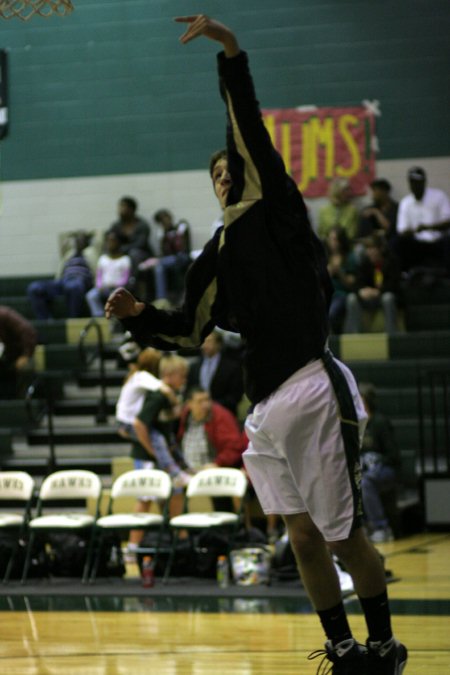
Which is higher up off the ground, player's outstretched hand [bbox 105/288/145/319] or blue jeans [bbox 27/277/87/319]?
player's outstretched hand [bbox 105/288/145/319]

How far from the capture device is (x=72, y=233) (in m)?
14.4

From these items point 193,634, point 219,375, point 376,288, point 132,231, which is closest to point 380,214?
point 376,288

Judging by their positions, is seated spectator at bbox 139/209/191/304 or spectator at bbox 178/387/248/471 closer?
spectator at bbox 178/387/248/471

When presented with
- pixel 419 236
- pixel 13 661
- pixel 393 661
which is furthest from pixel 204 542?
pixel 419 236

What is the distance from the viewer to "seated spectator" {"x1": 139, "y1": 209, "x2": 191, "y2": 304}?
13.3 m

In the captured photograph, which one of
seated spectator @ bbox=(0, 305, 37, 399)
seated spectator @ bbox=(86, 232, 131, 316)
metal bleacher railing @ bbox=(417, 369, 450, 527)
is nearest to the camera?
metal bleacher railing @ bbox=(417, 369, 450, 527)

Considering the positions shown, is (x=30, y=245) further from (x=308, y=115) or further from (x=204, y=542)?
(x=204, y=542)

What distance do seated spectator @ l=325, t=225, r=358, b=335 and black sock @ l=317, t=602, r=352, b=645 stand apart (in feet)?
26.7

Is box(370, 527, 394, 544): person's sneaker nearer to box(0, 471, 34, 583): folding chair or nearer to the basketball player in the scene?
box(0, 471, 34, 583): folding chair

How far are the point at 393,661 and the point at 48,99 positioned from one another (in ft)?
38.5

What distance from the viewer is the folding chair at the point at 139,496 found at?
8203mm

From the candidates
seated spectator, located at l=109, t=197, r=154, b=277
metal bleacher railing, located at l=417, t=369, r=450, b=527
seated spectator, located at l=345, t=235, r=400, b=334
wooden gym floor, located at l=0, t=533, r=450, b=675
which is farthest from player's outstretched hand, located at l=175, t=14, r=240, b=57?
seated spectator, located at l=109, t=197, r=154, b=277

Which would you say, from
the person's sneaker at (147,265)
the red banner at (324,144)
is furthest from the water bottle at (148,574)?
the red banner at (324,144)

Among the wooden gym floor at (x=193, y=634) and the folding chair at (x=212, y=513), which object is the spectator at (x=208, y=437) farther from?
the wooden gym floor at (x=193, y=634)
